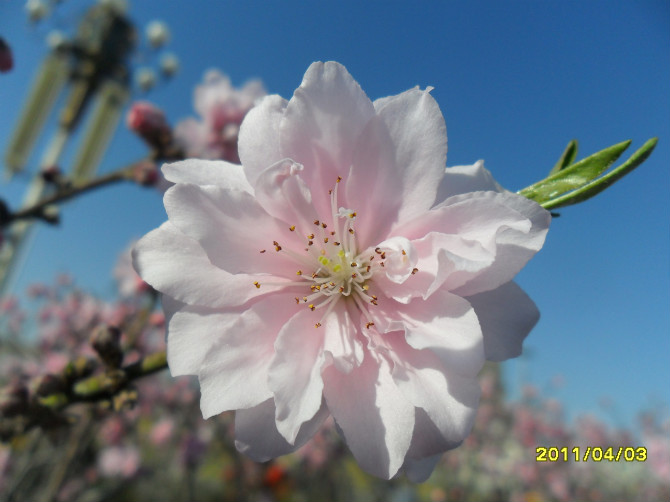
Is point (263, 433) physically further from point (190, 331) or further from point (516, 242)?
point (516, 242)

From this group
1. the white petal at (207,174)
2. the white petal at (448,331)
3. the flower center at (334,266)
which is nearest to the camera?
the white petal at (448,331)

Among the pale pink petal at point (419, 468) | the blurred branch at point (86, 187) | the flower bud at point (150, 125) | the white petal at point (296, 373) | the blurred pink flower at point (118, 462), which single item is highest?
the flower bud at point (150, 125)

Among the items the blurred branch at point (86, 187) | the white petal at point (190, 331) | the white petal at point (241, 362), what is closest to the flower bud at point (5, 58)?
the blurred branch at point (86, 187)

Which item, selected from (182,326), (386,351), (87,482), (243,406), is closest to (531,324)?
(386,351)

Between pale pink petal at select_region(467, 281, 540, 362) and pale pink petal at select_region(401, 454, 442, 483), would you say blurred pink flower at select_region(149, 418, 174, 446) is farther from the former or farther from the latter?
pale pink petal at select_region(467, 281, 540, 362)

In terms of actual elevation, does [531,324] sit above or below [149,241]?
below

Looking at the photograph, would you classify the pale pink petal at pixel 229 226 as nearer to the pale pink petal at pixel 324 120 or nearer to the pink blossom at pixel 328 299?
the pink blossom at pixel 328 299

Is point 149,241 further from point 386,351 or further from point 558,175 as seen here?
point 558,175
